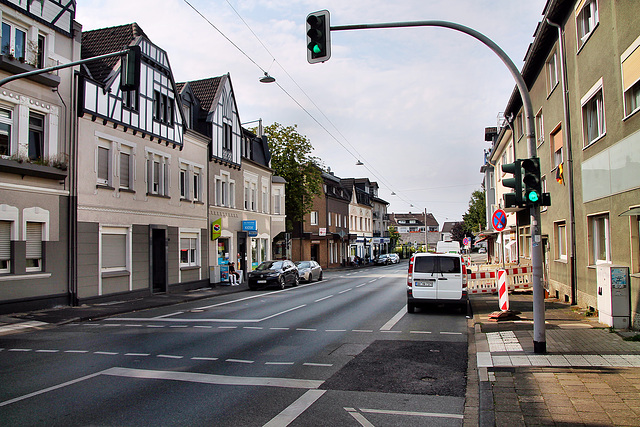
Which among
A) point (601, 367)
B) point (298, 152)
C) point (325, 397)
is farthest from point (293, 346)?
point (298, 152)

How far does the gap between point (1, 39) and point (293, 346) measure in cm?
1337

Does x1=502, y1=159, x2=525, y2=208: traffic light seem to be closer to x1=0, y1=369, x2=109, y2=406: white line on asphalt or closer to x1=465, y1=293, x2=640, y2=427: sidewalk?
x1=465, y1=293, x2=640, y2=427: sidewalk

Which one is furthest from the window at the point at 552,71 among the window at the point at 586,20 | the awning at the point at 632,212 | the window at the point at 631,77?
the awning at the point at 632,212

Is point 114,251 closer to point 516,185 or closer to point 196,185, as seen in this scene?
point 196,185

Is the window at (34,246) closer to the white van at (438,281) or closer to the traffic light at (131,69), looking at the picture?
the traffic light at (131,69)

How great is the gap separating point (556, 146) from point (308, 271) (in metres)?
17.6

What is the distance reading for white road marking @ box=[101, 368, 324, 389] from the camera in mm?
7289

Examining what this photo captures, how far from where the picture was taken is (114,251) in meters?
20.9

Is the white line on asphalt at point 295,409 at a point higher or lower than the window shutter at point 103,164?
lower

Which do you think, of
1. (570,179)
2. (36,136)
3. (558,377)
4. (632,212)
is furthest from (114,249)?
(632,212)

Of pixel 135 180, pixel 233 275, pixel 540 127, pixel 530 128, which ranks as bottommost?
pixel 233 275

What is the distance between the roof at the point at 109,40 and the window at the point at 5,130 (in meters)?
6.30

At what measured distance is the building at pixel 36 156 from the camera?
15789 millimetres

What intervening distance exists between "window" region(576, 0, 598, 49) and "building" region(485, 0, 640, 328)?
3cm
